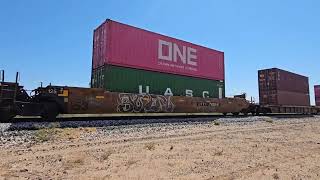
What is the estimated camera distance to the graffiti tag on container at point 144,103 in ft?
55.1

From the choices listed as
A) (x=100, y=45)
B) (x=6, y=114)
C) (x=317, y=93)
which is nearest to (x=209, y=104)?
(x=100, y=45)

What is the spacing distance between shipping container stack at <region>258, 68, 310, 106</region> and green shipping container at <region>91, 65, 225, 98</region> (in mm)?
6443

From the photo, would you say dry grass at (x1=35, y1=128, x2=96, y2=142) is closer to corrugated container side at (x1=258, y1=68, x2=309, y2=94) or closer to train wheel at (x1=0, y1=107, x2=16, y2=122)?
train wheel at (x1=0, y1=107, x2=16, y2=122)

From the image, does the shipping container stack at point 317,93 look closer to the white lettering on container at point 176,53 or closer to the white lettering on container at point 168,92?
the white lettering on container at point 176,53

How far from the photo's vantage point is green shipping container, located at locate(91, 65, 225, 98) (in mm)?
17609

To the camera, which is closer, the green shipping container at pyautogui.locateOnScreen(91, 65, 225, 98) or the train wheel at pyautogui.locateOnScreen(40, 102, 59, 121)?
the train wheel at pyautogui.locateOnScreen(40, 102, 59, 121)

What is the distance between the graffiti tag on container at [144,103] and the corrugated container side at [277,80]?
14160 millimetres

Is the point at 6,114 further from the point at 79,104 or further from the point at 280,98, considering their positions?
the point at 280,98

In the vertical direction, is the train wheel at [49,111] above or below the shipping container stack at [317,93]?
below

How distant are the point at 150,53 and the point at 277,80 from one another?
15002 millimetres

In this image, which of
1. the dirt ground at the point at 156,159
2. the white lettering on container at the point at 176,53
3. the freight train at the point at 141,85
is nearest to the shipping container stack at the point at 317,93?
the freight train at the point at 141,85

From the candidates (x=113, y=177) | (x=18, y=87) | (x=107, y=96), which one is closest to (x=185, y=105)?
(x=107, y=96)

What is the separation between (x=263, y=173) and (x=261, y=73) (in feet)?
85.4

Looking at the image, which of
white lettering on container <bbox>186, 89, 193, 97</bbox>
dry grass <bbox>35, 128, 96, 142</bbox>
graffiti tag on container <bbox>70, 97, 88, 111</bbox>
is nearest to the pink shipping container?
white lettering on container <bbox>186, 89, 193, 97</bbox>
